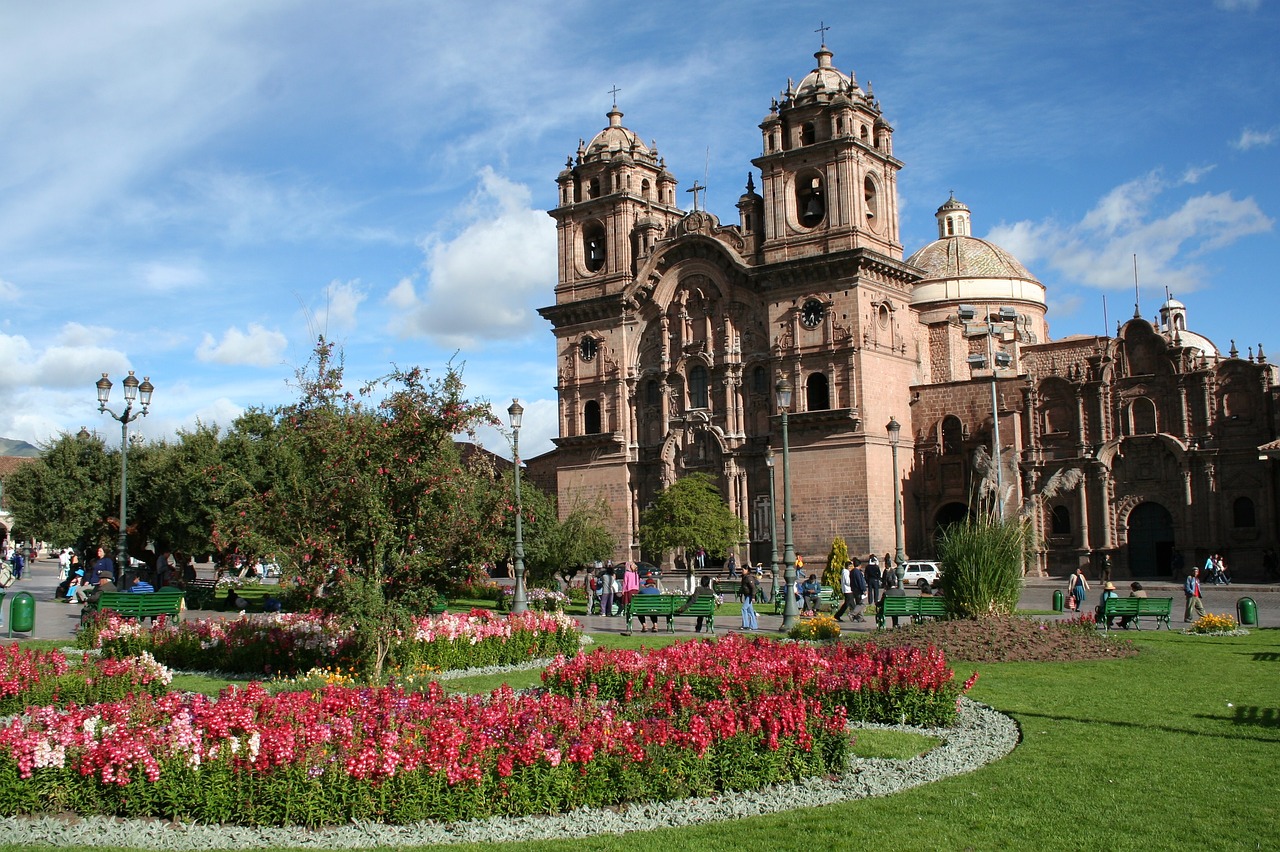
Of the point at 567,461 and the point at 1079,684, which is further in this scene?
the point at 567,461

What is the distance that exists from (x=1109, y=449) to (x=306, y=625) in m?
34.1

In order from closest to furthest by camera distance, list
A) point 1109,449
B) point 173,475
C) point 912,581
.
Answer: point 173,475
point 912,581
point 1109,449

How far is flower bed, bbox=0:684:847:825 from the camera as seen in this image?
8672 mm

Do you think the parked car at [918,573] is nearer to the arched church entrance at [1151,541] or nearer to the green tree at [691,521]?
the green tree at [691,521]

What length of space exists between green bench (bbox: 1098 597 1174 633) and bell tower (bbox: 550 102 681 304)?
31656 mm

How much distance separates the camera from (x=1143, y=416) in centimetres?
4309

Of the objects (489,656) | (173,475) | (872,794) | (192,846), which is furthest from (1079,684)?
(173,475)

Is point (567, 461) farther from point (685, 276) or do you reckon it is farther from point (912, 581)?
point (912, 581)

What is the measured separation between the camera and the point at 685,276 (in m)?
49.9

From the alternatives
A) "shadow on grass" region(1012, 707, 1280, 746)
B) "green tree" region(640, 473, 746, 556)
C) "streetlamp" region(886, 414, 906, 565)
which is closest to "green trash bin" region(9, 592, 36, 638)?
"shadow on grass" region(1012, 707, 1280, 746)

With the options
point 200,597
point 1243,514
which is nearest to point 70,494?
point 200,597

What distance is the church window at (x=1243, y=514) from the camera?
133 feet

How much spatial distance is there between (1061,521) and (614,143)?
26.0 m

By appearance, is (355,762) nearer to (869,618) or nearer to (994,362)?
(869,618)
